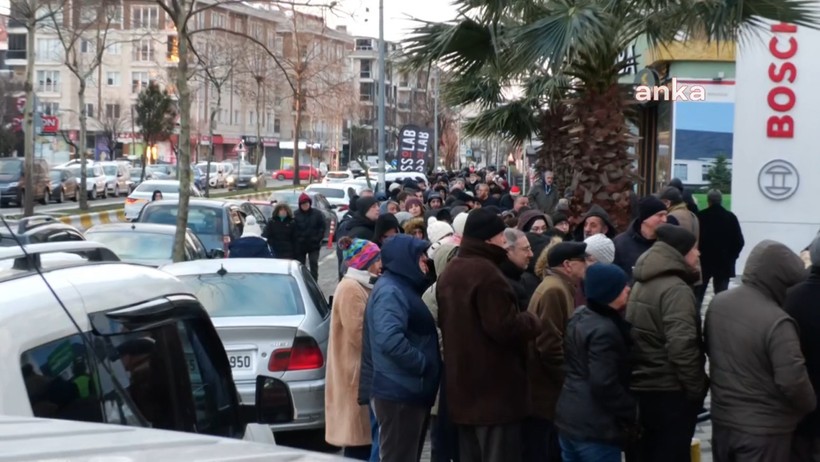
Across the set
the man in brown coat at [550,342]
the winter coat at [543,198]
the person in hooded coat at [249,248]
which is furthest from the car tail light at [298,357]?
the winter coat at [543,198]

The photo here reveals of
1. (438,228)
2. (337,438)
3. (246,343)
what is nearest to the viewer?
(337,438)

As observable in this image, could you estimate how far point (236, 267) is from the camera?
1025cm

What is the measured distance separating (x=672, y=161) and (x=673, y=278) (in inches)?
809

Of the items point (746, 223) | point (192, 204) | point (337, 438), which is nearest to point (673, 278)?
point (337, 438)

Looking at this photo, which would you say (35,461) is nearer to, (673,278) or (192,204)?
(673,278)

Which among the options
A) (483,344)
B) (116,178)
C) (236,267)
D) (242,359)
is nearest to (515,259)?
(483,344)

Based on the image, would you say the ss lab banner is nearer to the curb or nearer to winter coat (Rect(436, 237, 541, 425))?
the curb

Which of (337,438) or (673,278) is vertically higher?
(673,278)

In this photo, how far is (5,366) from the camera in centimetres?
285

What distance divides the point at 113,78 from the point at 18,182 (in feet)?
183

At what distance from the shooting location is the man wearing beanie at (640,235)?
9.91 m

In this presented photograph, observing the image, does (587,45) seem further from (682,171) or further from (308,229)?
(682,171)

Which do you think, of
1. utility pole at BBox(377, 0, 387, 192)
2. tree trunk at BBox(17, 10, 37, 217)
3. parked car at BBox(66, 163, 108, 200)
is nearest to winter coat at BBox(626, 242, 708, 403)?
tree trunk at BBox(17, 10, 37, 217)

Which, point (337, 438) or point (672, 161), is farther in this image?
point (672, 161)
